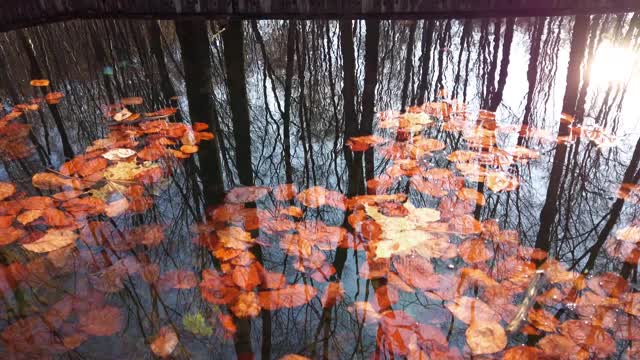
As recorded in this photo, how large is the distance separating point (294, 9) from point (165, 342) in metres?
4.12

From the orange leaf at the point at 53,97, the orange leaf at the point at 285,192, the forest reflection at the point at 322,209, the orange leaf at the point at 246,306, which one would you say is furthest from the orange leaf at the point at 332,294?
the orange leaf at the point at 53,97

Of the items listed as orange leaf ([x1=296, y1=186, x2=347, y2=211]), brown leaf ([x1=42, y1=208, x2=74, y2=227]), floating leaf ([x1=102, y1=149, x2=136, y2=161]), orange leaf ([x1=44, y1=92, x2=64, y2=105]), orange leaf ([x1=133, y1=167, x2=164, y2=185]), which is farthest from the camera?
orange leaf ([x1=44, y1=92, x2=64, y2=105])

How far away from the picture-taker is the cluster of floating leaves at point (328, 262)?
1431 millimetres

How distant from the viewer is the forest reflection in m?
1.45

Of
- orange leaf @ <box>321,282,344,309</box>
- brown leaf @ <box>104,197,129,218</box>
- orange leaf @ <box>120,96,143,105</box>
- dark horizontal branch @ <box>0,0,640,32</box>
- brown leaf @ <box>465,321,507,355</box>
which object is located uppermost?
dark horizontal branch @ <box>0,0,640,32</box>

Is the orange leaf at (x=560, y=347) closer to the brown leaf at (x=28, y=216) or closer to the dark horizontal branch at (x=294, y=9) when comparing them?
the brown leaf at (x=28, y=216)

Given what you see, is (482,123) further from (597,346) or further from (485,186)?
(597,346)

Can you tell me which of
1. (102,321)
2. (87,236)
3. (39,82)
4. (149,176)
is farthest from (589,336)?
(39,82)

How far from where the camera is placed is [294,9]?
4.76 meters

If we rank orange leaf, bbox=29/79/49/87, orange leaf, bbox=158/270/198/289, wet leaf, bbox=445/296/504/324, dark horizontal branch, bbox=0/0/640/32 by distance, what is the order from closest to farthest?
wet leaf, bbox=445/296/504/324, orange leaf, bbox=158/270/198/289, orange leaf, bbox=29/79/49/87, dark horizontal branch, bbox=0/0/640/32

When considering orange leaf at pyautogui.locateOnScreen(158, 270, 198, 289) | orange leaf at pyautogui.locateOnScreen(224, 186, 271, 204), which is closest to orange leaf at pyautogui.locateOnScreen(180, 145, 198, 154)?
orange leaf at pyautogui.locateOnScreen(224, 186, 271, 204)

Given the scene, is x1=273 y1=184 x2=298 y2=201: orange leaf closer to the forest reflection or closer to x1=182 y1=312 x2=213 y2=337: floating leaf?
the forest reflection

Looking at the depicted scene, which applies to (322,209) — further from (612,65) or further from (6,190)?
(612,65)

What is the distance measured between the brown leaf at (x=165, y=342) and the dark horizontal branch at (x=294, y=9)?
3940 mm
